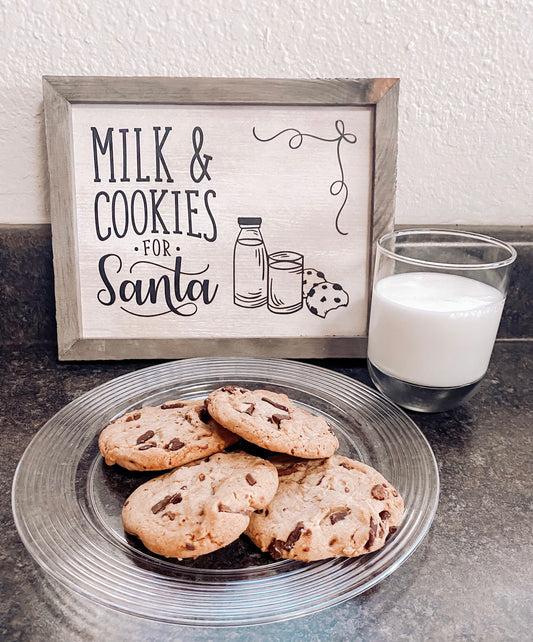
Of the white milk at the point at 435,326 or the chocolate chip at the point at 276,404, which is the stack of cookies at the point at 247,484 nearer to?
the chocolate chip at the point at 276,404

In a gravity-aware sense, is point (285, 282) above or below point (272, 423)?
above

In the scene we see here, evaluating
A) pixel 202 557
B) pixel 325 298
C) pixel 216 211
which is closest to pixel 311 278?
pixel 325 298

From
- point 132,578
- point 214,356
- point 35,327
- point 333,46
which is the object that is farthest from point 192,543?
point 333,46

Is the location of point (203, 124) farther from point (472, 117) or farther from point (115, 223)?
point (472, 117)

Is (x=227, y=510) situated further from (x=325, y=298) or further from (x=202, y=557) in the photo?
(x=325, y=298)

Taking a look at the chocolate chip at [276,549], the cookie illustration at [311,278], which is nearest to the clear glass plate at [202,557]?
the chocolate chip at [276,549]

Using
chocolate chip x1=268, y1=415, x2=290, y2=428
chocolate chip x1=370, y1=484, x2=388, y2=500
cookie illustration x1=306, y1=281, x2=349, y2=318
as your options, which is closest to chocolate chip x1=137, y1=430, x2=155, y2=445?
chocolate chip x1=268, y1=415, x2=290, y2=428
